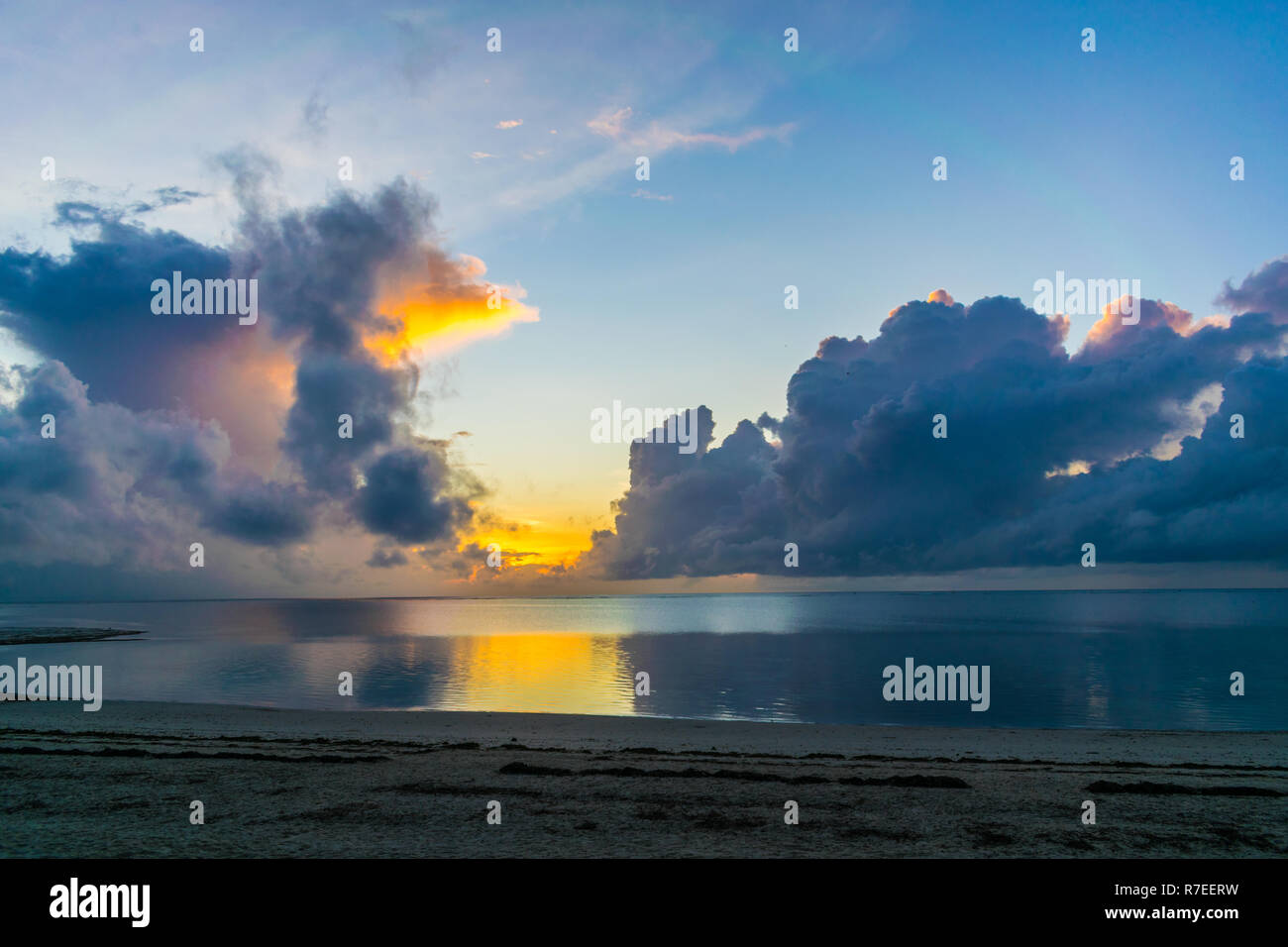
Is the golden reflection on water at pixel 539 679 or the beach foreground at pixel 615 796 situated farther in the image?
the golden reflection on water at pixel 539 679

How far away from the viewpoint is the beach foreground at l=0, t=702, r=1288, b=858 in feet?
47.0

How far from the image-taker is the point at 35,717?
124 ft

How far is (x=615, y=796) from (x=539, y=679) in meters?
54.0

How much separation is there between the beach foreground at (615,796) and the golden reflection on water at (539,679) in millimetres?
19686

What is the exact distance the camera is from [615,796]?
60.7 ft

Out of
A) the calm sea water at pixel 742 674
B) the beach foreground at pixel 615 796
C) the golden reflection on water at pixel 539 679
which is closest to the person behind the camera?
the beach foreground at pixel 615 796

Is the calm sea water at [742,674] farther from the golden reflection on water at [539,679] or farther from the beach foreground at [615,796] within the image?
the beach foreground at [615,796]

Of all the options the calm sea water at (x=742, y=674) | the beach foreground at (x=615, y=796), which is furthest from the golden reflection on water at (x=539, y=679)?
the beach foreground at (x=615, y=796)

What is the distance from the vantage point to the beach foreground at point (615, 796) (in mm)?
14320

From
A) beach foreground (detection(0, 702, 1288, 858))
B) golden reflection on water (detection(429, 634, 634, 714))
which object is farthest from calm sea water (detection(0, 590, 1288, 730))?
beach foreground (detection(0, 702, 1288, 858))
